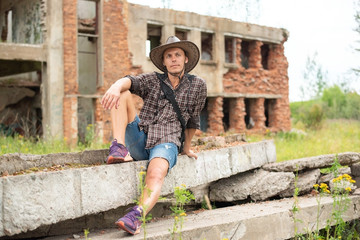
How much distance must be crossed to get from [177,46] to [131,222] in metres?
2.01

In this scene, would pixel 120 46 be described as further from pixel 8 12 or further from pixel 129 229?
pixel 129 229

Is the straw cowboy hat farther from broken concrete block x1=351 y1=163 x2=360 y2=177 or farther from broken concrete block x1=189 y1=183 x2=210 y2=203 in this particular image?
broken concrete block x1=351 y1=163 x2=360 y2=177

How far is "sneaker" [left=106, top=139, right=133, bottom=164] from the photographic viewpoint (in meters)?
4.11

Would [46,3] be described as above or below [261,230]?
above

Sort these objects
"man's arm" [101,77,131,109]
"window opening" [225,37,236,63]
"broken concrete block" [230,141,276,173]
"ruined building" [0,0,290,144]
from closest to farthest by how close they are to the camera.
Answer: "man's arm" [101,77,131,109] → "broken concrete block" [230,141,276,173] → "ruined building" [0,0,290,144] → "window opening" [225,37,236,63]

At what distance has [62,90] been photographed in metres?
13.0

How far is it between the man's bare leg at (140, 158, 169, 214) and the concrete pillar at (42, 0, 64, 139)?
30.1 ft

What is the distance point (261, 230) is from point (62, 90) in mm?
9737

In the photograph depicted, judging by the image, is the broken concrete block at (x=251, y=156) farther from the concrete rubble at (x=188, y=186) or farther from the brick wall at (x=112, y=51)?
the brick wall at (x=112, y=51)

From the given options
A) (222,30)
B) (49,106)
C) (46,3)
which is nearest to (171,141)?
(49,106)

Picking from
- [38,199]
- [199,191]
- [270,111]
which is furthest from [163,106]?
[270,111]

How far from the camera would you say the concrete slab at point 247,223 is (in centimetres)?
398

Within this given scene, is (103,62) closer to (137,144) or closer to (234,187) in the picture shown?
(234,187)

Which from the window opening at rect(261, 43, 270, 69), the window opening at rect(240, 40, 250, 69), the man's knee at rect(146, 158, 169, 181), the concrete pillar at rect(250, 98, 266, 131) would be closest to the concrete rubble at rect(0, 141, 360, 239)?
the man's knee at rect(146, 158, 169, 181)
